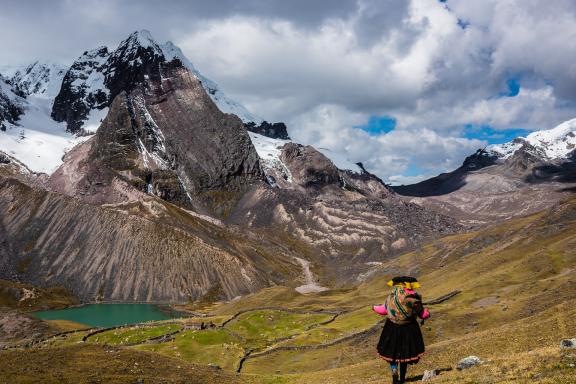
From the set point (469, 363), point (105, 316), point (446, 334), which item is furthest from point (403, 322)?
point (105, 316)

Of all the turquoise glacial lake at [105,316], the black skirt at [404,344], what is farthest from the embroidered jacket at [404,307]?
the turquoise glacial lake at [105,316]

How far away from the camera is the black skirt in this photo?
26875 mm

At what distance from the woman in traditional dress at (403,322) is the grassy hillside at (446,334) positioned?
9.54ft

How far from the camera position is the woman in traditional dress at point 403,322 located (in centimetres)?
2661

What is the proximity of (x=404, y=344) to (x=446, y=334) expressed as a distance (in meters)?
35.5

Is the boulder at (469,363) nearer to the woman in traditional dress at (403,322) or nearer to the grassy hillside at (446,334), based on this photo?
the grassy hillside at (446,334)

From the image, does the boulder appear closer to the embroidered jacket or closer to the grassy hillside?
the grassy hillside

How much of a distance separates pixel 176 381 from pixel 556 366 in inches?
959

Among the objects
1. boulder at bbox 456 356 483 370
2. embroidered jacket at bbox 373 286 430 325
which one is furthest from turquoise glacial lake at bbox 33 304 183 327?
embroidered jacket at bbox 373 286 430 325

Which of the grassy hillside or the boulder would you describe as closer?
the boulder

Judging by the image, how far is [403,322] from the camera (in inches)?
1054

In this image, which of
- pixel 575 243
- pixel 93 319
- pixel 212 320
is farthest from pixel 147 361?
pixel 93 319

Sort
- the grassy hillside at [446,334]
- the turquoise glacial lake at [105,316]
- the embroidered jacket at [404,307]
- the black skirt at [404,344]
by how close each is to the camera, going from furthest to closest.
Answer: the turquoise glacial lake at [105,316]
the grassy hillside at [446,334]
the black skirt at [404,344]
the embroidered jacket at [404,307]

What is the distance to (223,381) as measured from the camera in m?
39.3
